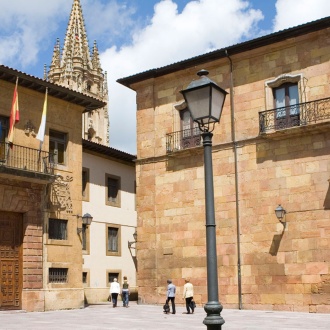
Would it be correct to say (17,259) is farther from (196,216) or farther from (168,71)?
(168,71)

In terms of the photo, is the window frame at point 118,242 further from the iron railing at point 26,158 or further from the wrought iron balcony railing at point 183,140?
the iron railing at point 26,158

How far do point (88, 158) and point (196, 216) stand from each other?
339 inches

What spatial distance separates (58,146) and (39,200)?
2533 mm

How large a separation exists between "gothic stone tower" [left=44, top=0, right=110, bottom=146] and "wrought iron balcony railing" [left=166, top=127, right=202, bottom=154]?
1637 inches

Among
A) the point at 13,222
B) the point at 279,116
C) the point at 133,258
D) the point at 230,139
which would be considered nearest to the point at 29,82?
the point at 13,222

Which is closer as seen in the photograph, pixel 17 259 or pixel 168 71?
pixel 17 259

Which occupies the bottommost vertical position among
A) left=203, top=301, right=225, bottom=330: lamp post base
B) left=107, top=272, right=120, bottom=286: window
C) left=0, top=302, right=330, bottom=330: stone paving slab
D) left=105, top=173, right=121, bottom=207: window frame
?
left=0, top=302, right=330, bottom=330: stone paving slab

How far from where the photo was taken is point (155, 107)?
24094mm

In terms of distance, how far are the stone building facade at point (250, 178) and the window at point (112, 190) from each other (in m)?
6.28

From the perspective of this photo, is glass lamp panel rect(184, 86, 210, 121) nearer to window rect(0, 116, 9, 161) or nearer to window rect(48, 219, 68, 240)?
window rect(0, 116, 9, 161)

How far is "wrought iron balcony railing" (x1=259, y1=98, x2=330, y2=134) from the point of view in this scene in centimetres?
1948

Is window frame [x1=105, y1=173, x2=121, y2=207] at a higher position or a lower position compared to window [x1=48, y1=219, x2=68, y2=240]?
higher

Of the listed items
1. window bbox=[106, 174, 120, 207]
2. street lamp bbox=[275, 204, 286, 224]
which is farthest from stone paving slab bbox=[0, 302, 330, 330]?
window bbox=[106, 174, 120, 207]

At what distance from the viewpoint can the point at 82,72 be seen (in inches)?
2623
